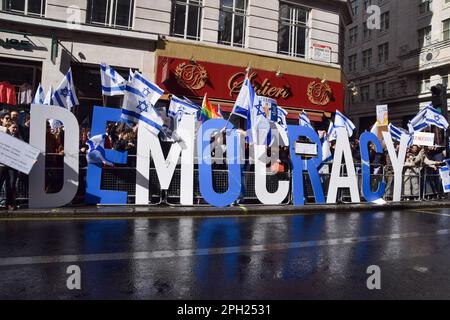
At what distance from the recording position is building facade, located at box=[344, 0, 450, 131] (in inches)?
1523

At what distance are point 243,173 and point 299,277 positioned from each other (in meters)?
5.78

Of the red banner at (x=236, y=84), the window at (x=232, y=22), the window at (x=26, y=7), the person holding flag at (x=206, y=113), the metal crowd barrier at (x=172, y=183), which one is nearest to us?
the metal crowd barrier at (x=172, y=183)

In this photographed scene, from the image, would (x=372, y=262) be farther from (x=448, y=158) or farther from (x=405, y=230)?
(x=448, y=158)

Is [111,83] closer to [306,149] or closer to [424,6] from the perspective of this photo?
[306,149]

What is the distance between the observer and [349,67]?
53375 millimetres

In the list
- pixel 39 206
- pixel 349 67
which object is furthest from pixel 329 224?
pixel 349 67

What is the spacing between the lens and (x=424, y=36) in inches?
1603

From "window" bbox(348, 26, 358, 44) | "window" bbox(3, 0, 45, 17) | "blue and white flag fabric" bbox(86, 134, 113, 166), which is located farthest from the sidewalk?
"window" bbox(348, 26, 358, 44)

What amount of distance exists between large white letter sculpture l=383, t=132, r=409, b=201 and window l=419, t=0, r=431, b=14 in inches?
1348

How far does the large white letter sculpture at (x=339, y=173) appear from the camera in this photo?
11.2m

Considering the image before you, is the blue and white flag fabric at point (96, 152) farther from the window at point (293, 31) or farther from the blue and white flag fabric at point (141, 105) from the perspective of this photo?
the window at point (293, 31)

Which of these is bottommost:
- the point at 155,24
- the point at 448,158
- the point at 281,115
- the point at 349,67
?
the point at 448,158

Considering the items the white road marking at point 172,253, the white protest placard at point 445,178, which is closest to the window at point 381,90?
the white protest placard at point 445,178

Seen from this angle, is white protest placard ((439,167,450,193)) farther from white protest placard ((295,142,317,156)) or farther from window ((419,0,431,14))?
window ((419,0,431,14))
